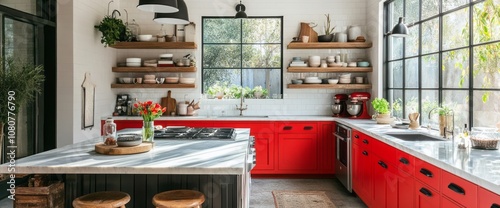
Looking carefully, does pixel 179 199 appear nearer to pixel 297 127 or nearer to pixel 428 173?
pixel 428 173

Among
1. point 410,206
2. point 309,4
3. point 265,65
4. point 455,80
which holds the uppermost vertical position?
point 309,4

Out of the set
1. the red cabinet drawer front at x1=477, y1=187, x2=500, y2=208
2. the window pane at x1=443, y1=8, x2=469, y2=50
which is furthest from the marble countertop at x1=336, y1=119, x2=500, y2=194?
the window pane at x1=443, y1=8, x2=469, y2=50

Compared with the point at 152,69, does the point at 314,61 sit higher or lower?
higher

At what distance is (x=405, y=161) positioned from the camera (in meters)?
3.14

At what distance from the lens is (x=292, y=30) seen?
6520 mm

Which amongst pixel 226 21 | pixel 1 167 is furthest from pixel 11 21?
pixel 226 21

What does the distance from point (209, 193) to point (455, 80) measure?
2.74 meters

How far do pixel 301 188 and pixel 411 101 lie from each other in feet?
6.16

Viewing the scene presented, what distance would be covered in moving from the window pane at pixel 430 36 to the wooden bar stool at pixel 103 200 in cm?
361

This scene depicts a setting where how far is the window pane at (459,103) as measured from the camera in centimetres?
371

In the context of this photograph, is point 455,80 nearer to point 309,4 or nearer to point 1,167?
point 309,4

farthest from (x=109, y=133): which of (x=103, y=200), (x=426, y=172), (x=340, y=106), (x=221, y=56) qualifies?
(x=340, y=106)

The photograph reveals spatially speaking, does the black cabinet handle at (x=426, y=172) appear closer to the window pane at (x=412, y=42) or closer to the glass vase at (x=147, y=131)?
the glass vase at (x=147, y=131)

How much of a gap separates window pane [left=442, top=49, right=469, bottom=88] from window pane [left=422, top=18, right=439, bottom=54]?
0.91 feet
